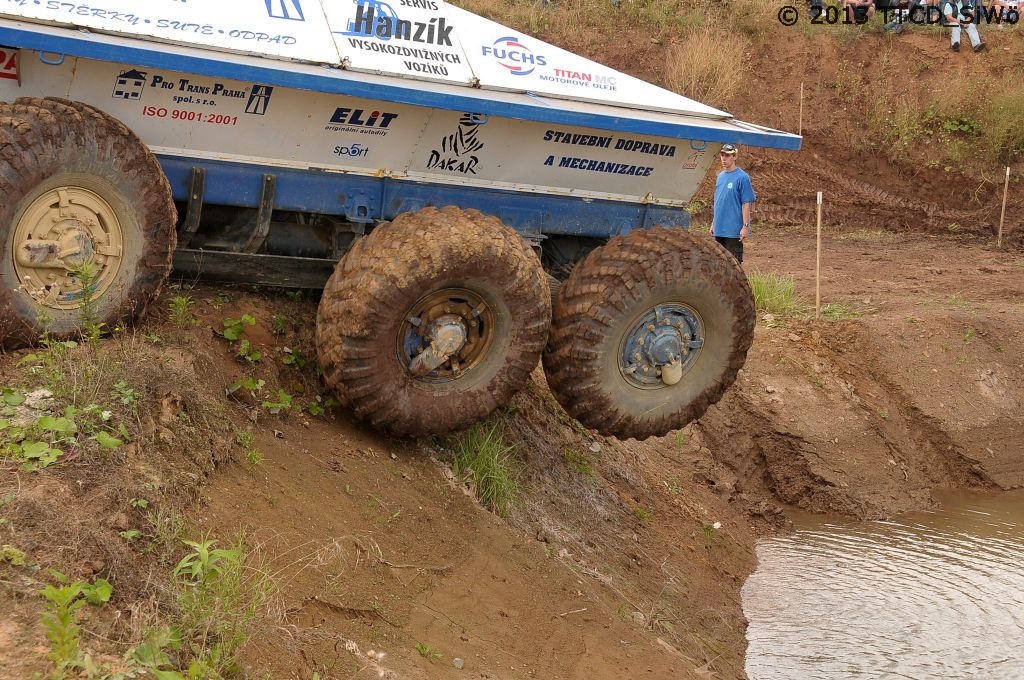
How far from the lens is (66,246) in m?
5.03

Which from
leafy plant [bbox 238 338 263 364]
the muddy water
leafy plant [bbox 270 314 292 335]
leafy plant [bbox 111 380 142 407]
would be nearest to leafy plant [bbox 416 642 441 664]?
leafy plant [bbox 111 380 142 407]

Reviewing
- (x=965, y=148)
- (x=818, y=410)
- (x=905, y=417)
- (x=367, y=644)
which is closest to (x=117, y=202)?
(x=367, y=644)

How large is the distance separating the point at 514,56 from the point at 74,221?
267 centimetres

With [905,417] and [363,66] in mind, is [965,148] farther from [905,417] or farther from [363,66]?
[363,66]

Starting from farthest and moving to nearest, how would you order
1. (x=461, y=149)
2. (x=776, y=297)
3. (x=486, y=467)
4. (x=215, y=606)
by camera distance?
1. (x=776, y=297)
2. (x=486, y=467)
3. (x=461, y=149)
4. (x=215, y=606)

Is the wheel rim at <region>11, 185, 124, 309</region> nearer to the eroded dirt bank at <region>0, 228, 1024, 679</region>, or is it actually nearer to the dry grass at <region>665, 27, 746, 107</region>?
the eroded dirt bank at <region>0, 228, 1024, 679</region>

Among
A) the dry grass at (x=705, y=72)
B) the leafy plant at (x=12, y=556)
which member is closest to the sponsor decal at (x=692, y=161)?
the leafy plant at (x=12, y=556)

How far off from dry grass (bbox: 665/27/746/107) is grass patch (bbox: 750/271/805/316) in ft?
21.7

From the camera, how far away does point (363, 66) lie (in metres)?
5.92

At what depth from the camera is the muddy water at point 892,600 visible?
6.92m

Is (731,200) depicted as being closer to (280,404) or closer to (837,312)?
(837,312)

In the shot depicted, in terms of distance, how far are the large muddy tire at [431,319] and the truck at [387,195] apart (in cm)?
1

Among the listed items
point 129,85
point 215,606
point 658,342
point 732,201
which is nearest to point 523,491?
point 658,342

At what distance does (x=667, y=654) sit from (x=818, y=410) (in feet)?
16.3
